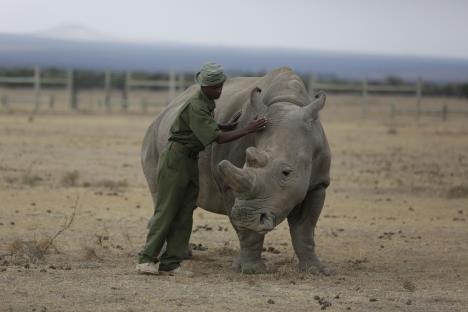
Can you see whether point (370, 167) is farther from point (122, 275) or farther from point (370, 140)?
point (122, 275)

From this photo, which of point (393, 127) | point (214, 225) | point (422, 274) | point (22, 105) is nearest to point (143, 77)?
point (22, 105)

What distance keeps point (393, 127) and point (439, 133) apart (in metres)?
2.68

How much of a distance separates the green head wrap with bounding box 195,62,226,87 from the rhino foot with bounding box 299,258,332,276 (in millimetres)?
1973

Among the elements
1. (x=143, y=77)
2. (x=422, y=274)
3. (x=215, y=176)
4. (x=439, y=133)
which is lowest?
(x=143, y=77)

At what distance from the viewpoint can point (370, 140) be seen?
30391 millimetres

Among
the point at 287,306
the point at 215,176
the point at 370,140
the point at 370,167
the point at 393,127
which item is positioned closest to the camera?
the point at 287,306

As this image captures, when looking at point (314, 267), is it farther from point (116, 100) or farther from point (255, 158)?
point (116, 100)

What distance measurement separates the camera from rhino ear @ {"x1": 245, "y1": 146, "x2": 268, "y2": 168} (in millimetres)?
9609

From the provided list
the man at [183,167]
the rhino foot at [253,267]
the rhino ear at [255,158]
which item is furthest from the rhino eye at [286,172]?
the rhino foot at [253,267]

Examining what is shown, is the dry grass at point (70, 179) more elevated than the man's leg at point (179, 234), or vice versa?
the man's leg at point (179, 234)

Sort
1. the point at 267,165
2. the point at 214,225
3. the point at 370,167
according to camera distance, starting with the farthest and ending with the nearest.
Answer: the point at 370,167 → the point at 214,225 → the point at 267,165

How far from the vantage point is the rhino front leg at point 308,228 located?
1062 centimetres

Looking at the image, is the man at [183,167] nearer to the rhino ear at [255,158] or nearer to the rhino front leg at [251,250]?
the rhino ear at [255,158]

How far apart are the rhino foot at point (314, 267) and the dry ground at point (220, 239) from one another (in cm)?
10
